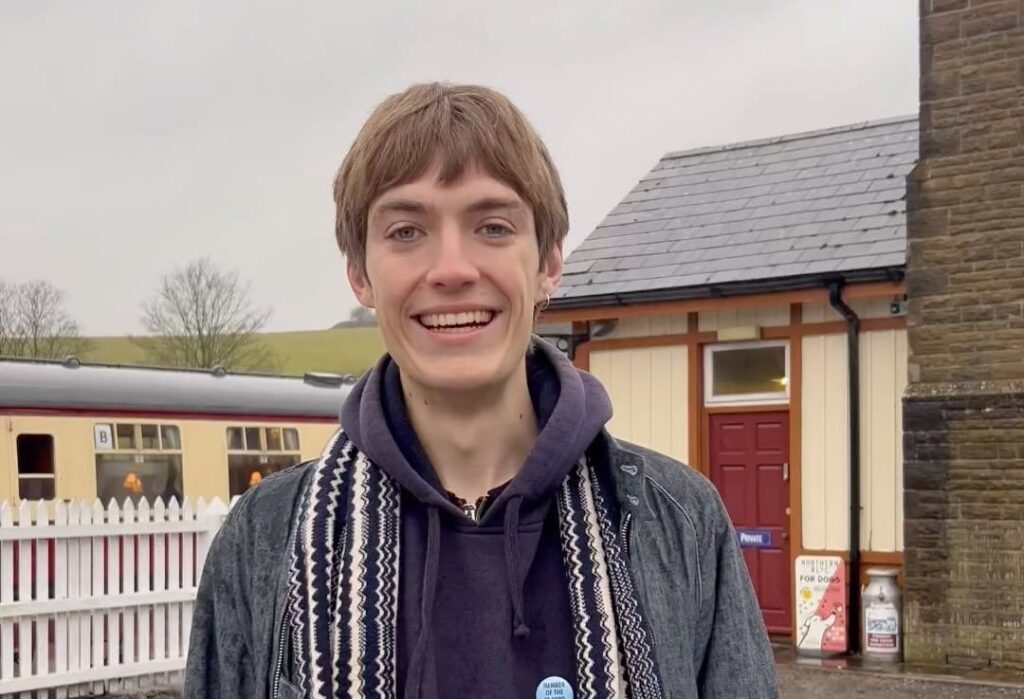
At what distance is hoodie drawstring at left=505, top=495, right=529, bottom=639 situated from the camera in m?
1.90

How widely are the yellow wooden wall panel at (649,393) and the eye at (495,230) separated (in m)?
10.8

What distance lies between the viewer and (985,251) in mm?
10672

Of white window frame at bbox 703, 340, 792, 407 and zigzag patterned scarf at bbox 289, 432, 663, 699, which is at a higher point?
white window frame at bbox 703, 340, 792, 407

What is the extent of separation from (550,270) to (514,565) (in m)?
0.50

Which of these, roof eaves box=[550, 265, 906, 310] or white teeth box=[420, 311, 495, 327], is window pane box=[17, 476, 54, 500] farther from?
white teeth box=[420, 311, 495, 327]

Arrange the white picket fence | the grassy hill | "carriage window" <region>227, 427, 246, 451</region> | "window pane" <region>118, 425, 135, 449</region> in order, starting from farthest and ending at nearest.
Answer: the grassy hill → "carriage window" <region>227, 427, 246, 451</region> → "window pane" <region>118, 425, 135, 449</region> → the white picket fence

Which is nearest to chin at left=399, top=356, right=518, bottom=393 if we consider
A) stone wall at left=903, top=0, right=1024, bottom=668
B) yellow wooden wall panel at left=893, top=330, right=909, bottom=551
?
stone wall at left=903, top=0, right=1024, bottom=668

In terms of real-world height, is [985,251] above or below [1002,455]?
→ above

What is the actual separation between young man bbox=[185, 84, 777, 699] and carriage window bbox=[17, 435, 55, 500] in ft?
35.2

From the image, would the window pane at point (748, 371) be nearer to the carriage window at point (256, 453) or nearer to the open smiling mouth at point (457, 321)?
the carriage window at point (256, 453)

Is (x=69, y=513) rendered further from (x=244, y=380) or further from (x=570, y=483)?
(x=570, y=483)

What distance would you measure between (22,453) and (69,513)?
137 inches

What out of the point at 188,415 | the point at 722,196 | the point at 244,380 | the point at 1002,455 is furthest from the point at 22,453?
the point at 1002,455

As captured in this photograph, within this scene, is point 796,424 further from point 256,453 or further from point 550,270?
point 550,270
